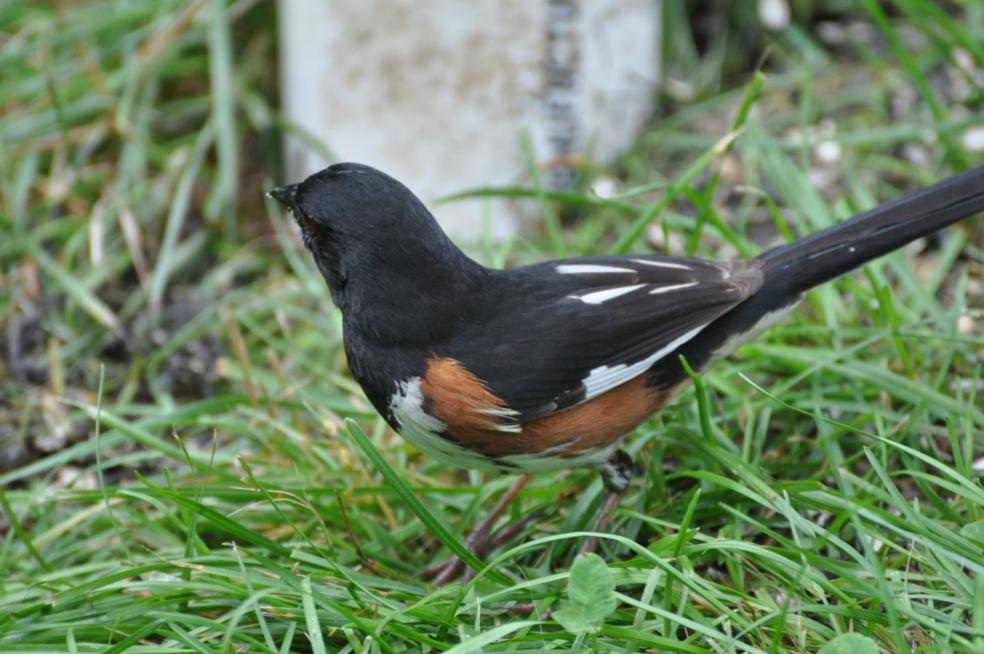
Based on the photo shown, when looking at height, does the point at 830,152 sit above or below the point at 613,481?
above

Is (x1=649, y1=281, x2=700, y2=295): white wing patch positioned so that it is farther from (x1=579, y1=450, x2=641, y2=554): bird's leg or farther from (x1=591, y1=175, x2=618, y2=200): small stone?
(x1=591, y1=175, x2=618, y2=200): small stone

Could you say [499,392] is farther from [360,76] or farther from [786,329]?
[360,76]

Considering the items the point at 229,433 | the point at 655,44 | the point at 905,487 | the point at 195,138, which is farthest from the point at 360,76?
the point at 905,487

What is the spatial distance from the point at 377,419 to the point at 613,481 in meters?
0.91

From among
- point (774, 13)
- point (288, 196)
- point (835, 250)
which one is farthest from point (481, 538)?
point (774, 13)

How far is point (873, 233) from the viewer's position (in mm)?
3211

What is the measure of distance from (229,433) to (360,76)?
1.80 m

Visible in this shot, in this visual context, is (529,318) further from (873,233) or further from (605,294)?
(873,233)

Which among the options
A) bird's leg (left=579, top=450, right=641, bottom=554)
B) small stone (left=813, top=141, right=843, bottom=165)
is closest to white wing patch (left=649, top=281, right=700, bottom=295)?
bird's leg (left=579, top=450, right=641, bottom=554)

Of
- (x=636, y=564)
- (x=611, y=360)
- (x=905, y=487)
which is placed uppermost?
(x=611, y=360)

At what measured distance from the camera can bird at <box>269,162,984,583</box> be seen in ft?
9.96

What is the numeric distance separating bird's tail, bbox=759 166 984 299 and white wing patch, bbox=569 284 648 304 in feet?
1.21

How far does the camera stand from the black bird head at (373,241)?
119 inches

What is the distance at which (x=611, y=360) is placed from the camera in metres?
3.14
